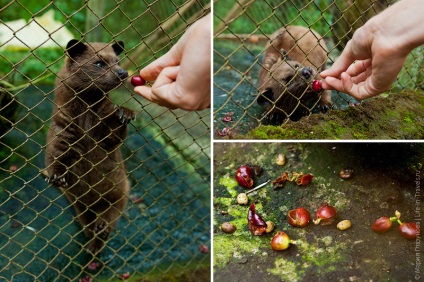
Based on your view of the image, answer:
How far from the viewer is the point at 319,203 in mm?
3496

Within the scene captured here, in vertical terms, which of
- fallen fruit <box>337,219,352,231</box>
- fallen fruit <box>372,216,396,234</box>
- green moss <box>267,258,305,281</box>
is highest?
green moss <box>267,258,305,281</box>

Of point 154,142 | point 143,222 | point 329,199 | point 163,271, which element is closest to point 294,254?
point 329,199

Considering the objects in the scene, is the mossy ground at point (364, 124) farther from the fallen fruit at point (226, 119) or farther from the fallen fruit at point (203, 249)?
the fallen fruit at point (203, 249)

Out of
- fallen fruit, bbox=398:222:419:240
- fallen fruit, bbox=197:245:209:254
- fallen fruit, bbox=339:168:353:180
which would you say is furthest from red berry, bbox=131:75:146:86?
fallen fruit, bbox=197:245:209:254

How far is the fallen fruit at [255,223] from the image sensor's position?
132 inches

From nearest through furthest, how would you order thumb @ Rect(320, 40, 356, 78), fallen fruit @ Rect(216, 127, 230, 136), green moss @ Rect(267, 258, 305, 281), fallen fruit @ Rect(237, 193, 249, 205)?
thumb @ Rect(320, 40, 356, 78)
green moss @ Rect(267, 258, 305, 281)
fallen fruit @ Rect(237, 193, 249, 205)
fallen fruit @ Rect(216, 127, 230, 136)

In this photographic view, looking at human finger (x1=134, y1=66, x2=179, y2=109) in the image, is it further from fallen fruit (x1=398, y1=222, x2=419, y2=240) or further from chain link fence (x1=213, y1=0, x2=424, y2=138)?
fallen fruit (x1=398, y1=222, x2=419, y2=240)

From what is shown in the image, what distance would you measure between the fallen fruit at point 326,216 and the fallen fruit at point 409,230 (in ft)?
1.54

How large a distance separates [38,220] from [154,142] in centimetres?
219

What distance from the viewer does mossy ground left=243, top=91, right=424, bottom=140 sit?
3.77 metres

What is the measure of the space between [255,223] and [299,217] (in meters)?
0.33

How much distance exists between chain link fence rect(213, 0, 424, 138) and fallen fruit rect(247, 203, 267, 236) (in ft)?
2.41

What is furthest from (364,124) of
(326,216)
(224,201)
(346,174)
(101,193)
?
(101,193)

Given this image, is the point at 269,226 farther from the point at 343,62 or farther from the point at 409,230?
the point at 343,62
